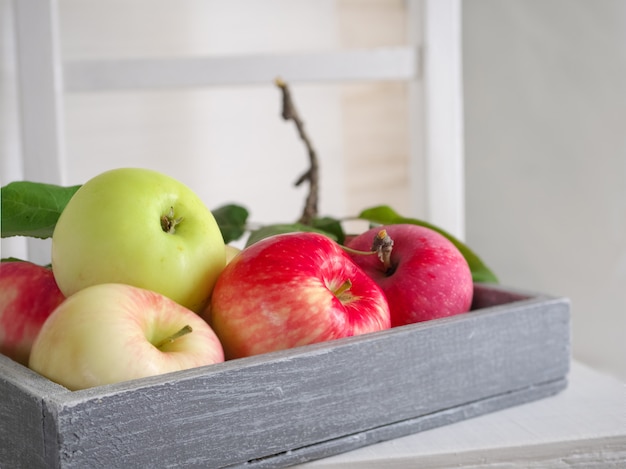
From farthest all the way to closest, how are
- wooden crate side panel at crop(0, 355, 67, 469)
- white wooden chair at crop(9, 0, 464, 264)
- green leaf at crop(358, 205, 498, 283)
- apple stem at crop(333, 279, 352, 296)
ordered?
white wooden chair at crop(9, 0, 464, 264), green leaf at crop(358, 205, 498, 283), apple stem at crop(333, 279, 352, 296), wooden crate side panel at crop(0, 355, 67, 469)

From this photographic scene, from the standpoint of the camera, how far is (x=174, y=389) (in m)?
0.38

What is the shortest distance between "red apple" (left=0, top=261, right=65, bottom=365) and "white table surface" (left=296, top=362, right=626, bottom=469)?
17cm

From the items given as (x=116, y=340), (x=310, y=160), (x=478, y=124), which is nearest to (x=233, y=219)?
(x=310, y=160)

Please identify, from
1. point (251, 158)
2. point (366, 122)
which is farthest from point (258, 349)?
point (366, 122)

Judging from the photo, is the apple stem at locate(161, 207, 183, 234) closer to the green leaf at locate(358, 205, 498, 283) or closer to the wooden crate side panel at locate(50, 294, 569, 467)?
the wooden crate side panel at locate(50, 294, 569, 467)

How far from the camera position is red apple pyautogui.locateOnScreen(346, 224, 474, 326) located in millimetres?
511

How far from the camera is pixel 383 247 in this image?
0.51 meters

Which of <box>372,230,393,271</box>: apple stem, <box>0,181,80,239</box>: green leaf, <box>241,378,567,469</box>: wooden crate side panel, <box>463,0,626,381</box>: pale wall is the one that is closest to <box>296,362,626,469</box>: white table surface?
<box>241,378,567,469</box>: wooden crate side panel

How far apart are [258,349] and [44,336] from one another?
12cm

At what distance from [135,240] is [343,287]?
0.42ft

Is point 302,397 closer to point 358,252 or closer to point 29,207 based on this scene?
point 358,252

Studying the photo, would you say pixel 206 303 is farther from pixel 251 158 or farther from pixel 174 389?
pixel 251 158

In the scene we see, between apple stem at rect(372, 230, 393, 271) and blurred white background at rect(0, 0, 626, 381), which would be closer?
apple stem at rect(372, 230, 393, 271)

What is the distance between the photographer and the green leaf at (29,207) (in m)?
0.52
